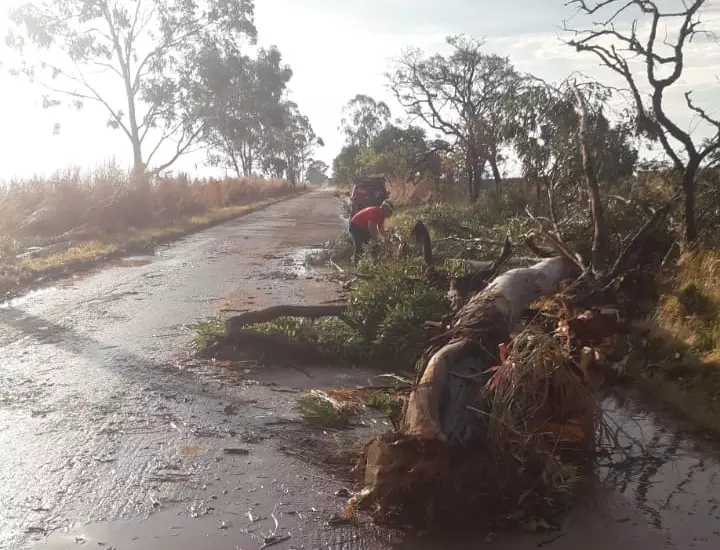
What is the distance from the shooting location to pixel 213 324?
7855 millimetres

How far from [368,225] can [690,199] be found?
19.2ft

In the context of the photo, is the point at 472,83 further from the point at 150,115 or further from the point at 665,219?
the point at 665,219

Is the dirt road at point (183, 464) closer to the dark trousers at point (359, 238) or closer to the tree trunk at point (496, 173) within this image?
the dark trousers at point (359, 238)

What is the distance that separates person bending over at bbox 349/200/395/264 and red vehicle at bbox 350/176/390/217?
4.85 meters

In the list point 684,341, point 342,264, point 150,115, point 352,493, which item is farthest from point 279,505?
point 150,115

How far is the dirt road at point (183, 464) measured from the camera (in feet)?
12.3

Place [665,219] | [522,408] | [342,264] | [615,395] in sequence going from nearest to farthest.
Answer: [522,408]
[615,395]
[665,219]
[342,264]

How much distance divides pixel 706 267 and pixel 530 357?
4.29 metres

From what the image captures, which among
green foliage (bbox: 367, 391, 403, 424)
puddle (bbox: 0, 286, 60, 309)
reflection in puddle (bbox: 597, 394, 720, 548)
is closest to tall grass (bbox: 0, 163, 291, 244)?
puddle (bbox: 0, 286, 60, 309)

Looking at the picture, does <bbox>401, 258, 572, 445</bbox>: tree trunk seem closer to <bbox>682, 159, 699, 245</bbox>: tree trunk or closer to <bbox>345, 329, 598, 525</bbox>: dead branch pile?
<bbox>345, 329, 598, 525</bbox>: dead branch pile

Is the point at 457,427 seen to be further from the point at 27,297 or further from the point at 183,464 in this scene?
the point at 27,297

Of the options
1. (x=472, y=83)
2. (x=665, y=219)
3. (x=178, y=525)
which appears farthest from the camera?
(x=472, y=83)

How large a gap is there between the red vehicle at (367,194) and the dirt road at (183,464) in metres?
10.2

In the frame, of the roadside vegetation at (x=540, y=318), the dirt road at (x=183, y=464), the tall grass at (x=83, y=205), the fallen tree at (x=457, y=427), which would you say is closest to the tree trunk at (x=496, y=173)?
the roadside vegetation at (x=540, y=318)
